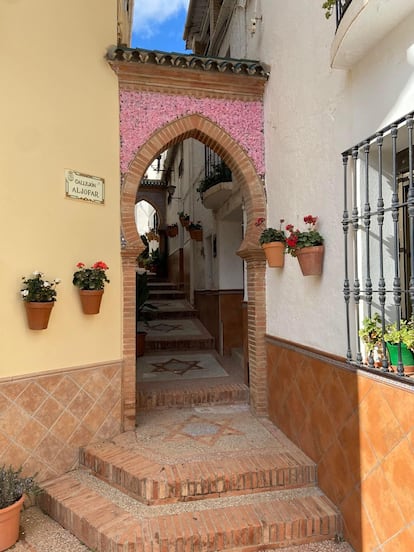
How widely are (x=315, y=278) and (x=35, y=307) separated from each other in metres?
2.78

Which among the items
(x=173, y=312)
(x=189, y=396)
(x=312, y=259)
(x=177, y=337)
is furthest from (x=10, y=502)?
(x=173, y=312)

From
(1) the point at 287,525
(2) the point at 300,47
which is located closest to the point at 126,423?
(1) the point at 287,525

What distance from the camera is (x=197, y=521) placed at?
3486 millimetres

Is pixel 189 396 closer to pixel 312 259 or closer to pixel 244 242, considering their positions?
pixel 244 242

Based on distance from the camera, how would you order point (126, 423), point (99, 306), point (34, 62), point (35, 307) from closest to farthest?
point (35, 307) → point (34, 62) → point (99, 306) → point (126, 423)

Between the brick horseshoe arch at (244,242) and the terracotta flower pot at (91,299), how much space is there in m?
0.50

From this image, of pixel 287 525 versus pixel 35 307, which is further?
pixel 35 307

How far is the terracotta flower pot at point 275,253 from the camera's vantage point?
472 centimetres

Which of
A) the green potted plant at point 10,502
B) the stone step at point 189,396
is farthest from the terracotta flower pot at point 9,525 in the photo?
the stone step at point 189,396

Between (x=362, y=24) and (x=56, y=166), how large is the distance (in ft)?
10.5

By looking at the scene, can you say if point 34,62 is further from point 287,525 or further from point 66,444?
point 287,525

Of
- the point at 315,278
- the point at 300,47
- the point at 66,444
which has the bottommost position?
the point at 66,444

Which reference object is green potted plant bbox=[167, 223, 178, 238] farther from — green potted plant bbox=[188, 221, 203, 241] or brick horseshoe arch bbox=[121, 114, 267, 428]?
brick horseshoe arch bbox=[121, 114, 267, 428]

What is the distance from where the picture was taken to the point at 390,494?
110 inches
